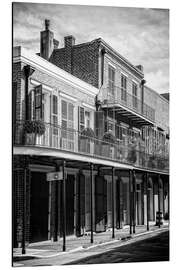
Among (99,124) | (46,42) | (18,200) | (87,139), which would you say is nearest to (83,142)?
(87,139)

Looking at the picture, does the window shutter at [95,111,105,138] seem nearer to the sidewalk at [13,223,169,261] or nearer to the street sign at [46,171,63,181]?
the street sign at [46,171,63,181]

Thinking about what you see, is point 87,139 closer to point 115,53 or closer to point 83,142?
point 83,142

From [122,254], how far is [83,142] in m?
1.96

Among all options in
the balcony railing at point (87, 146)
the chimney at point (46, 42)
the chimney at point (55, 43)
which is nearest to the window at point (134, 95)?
the balcony railing at point (87, 146)

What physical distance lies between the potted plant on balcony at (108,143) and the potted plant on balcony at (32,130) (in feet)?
5.84

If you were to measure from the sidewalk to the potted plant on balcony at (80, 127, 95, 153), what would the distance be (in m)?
1.49

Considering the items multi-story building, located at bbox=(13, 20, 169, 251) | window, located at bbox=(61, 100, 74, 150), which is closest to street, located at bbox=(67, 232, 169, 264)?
multi-story building, located at bbox=(13, 20, 169, 251)

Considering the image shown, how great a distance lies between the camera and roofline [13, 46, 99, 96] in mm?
7922

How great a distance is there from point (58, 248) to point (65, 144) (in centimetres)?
164

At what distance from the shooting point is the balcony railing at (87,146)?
26.0ft

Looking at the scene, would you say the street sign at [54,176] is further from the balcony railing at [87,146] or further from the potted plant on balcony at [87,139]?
the potted plant on balcony at [87,139]

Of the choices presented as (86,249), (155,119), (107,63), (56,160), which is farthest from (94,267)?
(107,63)

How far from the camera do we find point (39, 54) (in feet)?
27.1

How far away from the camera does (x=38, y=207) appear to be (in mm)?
8430
